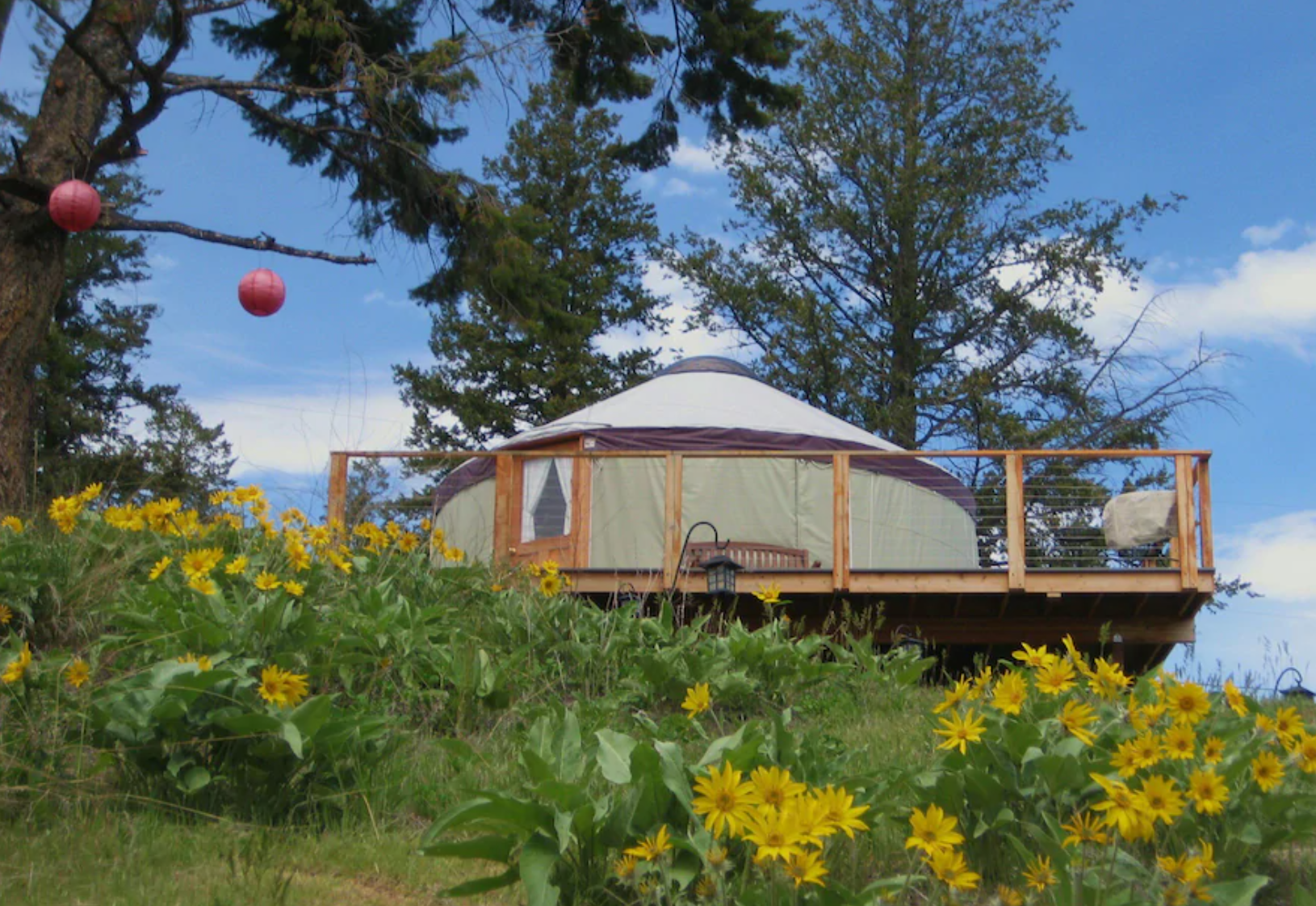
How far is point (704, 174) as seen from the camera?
18.2 meters

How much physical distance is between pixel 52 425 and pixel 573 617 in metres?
14.1

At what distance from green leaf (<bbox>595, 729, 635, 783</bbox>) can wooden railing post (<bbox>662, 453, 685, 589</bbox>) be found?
240 inches

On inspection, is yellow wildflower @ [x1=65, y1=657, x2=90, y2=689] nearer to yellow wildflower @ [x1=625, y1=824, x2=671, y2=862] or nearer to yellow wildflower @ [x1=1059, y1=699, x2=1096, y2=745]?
yellow wildflower @ [x1=625, y1=824, x2=671, y2=862]

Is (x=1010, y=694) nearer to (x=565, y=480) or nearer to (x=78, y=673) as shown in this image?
(x=78, y=673)

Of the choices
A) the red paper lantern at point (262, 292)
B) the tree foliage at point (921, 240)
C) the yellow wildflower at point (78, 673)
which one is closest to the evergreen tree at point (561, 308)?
the tree foliage at point (921, 240)

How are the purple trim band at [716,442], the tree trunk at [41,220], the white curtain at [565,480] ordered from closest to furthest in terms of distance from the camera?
the tree trunk at [41,220] → the purple trim band at [716,442] → the white curtain at [565,480]

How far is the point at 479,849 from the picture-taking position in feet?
6.86

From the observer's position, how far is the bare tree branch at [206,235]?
7.40 meters

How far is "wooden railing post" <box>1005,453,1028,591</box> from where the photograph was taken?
827cm

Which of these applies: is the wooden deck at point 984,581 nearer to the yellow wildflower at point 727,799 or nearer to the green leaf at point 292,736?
the green leaf at point 292,736

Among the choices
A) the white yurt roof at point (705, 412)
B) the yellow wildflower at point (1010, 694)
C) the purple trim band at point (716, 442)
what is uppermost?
the white yurt roof at point (705, 412)

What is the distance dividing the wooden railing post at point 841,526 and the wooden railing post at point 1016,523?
40.1 inches

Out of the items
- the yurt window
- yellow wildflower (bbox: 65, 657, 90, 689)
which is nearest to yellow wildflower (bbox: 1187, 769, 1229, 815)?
yellow wildflower (bbox: 65, 657, 90, 689)

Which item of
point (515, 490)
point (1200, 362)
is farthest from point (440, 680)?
point (1200, 362)
